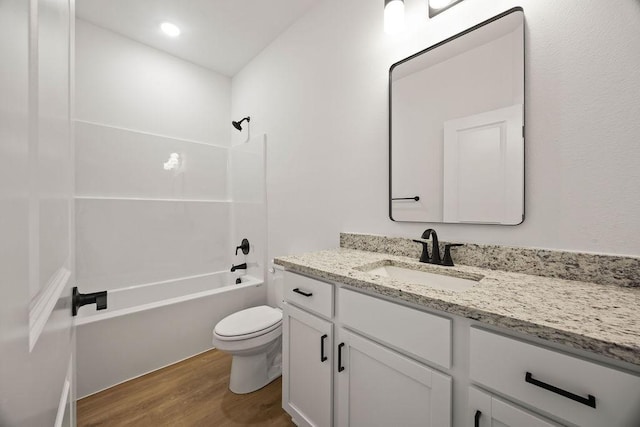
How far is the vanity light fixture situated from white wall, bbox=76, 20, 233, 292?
7.86 ft

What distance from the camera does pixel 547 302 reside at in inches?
28.2

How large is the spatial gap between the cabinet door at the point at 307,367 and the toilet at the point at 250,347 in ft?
1.07

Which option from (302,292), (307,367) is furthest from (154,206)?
(307,367)

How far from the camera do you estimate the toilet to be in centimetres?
155

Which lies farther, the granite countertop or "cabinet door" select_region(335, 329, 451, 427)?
"cabinet door" select_region(335, 329, 451, 427)

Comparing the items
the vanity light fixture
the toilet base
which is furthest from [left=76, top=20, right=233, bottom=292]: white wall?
the vanity light fixture

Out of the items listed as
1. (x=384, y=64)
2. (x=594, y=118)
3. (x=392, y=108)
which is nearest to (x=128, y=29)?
(x=384, y=64)

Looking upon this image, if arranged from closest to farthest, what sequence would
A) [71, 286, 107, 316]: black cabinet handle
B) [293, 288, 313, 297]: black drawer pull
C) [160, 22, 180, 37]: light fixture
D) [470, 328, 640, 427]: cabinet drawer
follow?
[470, 328, 640, 427]: cabinet drawer, [71, 286, 107, 316]: black cabinet handle, [293, 288, 313, 297]: black drawer pull, [160, 22, 180, 37]: light fixture

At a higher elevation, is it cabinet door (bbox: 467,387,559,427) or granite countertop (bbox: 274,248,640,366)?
granite countertop (bbox: 274,248,640,366)

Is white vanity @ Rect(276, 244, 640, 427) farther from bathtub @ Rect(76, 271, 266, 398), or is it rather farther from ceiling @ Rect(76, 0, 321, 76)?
ceiling @ Rect(76, 0, 321, 76)

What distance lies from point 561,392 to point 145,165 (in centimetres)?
305

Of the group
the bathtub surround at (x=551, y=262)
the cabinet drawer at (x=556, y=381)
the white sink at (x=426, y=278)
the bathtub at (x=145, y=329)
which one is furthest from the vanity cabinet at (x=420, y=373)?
the bathtub at (x=145, y=329)

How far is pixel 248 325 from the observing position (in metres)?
1.68

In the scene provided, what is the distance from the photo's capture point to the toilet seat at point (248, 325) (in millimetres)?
1551
